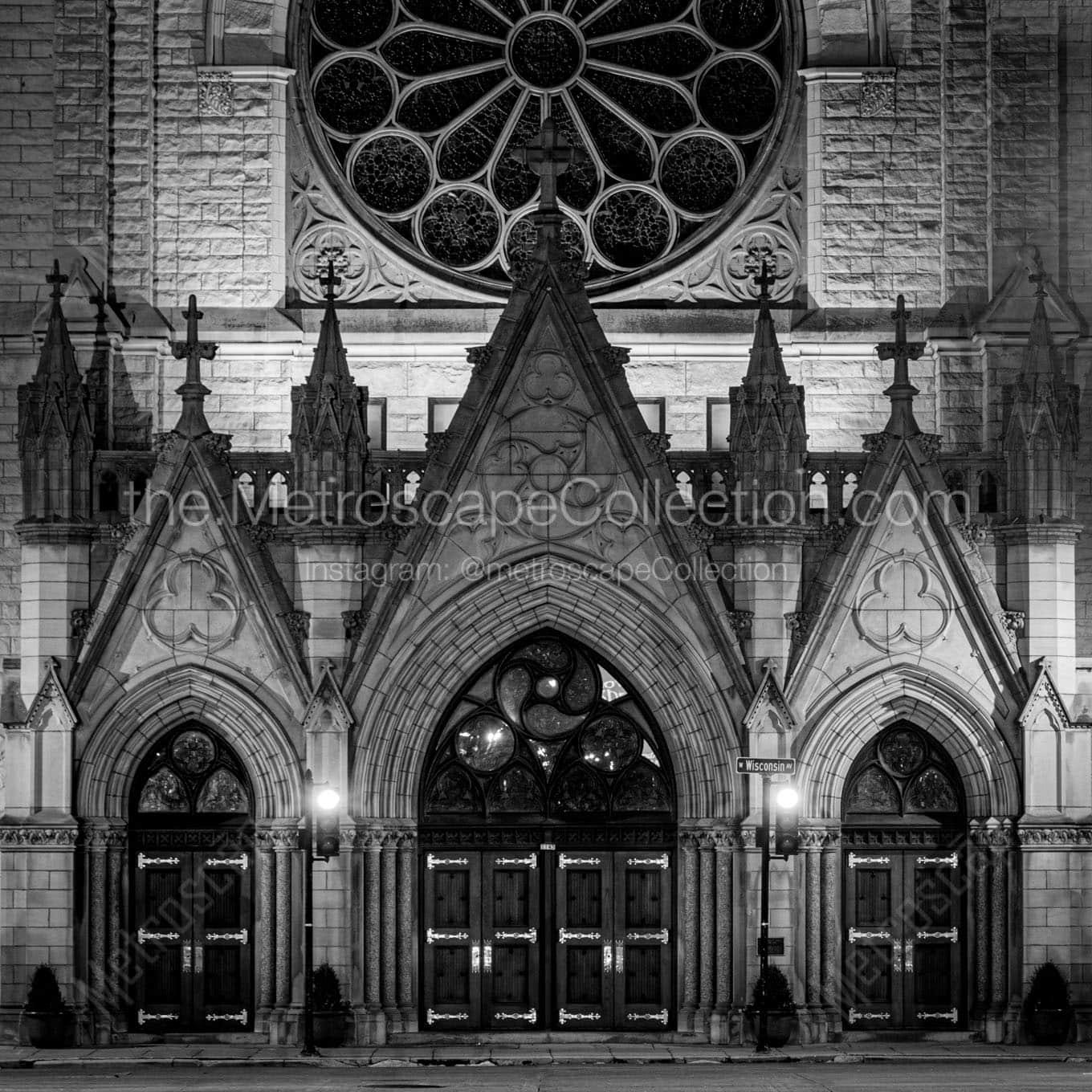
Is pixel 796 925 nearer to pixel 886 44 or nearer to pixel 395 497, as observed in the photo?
pixel 395 497

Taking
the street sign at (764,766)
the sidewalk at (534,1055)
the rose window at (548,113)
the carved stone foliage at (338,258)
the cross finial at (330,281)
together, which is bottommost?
the sidewalk at (534,1055)

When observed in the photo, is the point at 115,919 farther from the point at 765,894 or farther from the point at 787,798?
the point at 787,798

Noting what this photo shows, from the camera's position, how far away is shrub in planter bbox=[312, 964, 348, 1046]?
1089 inches

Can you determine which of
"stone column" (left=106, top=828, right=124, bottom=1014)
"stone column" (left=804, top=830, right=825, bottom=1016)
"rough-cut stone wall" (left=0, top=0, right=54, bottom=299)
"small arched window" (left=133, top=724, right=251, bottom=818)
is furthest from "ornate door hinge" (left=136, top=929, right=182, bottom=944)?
"rough-cut stone wall" (left=0, top=0, right=54, bottom=299)

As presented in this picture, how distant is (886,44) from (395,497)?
881 centimetres

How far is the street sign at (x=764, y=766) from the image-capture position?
2784cm

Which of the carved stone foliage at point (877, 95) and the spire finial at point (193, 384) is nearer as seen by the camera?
the spire finial at point (193, 384)

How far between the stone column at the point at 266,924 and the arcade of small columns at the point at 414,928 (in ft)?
0.04

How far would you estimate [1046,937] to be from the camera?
1110 inches

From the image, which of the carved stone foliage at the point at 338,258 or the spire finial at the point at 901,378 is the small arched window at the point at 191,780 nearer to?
the carved stone foliage at the point at 338,258

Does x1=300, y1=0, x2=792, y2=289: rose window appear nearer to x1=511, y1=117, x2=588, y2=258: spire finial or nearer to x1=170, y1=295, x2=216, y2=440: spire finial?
x1=511, y1=117, x2=588, y2=258: spire finial

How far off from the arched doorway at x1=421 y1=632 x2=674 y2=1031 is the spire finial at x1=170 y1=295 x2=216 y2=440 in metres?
4.42

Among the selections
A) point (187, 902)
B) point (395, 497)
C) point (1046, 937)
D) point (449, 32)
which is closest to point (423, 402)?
point (395, 497)

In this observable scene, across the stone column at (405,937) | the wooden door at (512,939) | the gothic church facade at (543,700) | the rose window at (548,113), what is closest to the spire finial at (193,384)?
the gothic church facade at (543,700)
